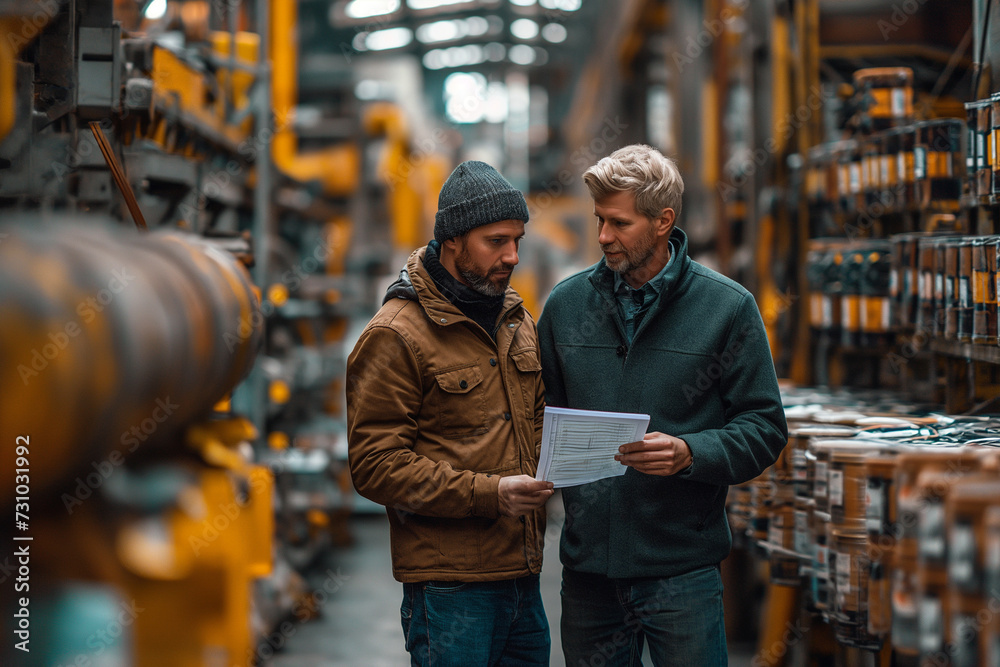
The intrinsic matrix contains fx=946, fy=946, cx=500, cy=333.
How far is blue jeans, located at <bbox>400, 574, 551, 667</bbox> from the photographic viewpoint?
2277 mm

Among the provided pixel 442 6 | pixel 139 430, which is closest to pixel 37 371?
pixel 139 430

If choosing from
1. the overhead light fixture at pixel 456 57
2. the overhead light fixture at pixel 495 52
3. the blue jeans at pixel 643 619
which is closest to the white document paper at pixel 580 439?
the blue jeans at pixel 643 619

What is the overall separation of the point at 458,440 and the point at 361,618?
4300mm

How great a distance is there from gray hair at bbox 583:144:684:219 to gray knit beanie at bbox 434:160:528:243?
0.20 meters

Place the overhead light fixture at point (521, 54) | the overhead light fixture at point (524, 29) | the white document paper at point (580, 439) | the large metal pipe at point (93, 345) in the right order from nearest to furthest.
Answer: the large metal pipe at point (93, 345) < the white document paper at point (580, 439) < the overhead light fixture at point (524, 29) < the overhead light fixture at point (521, 54)

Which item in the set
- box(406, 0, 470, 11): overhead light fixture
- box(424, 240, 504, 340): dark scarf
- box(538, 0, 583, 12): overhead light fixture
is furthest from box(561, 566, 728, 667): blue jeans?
box(538, 0, 583, 12): overhead light fixture

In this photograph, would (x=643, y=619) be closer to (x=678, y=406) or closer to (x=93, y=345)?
(x=678, y=406)

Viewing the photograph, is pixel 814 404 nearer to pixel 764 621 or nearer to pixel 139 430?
pixel 764 621

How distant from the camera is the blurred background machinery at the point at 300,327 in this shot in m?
1.97

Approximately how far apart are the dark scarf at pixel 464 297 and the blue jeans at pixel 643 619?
700 millimetres

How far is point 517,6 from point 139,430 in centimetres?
1981

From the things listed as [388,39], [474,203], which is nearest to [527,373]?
[474,203]

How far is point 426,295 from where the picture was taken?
7.70 feet

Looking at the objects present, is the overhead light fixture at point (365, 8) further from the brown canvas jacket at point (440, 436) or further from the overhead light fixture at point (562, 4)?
the brown canvas jacket at point (440, 436)
